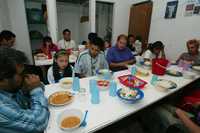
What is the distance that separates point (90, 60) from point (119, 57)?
71cm

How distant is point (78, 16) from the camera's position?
5.07 meters

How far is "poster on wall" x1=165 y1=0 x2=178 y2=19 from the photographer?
3.15 meters

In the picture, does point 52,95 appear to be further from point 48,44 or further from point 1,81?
point 48,44

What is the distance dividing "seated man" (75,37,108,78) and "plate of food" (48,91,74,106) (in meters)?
0.63

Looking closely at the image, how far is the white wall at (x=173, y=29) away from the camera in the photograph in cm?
293

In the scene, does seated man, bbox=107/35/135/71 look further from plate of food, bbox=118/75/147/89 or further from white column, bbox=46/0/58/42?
white column, bbox=46/0/58/42

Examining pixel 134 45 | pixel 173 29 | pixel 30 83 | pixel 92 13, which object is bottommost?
pixel 30 83

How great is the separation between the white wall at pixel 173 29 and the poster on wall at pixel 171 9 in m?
0.08

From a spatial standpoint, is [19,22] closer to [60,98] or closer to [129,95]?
[60,98]

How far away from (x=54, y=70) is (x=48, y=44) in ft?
5.41

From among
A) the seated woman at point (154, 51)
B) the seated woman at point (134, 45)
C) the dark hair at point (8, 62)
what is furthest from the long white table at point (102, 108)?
the seated woman at point (134, 45)

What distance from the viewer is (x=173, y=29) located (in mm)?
3281

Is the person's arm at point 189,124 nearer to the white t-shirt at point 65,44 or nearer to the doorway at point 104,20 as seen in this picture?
the white t-shirt at point 65,44

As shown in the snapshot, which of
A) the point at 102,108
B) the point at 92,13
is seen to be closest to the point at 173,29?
the point at 92,13
